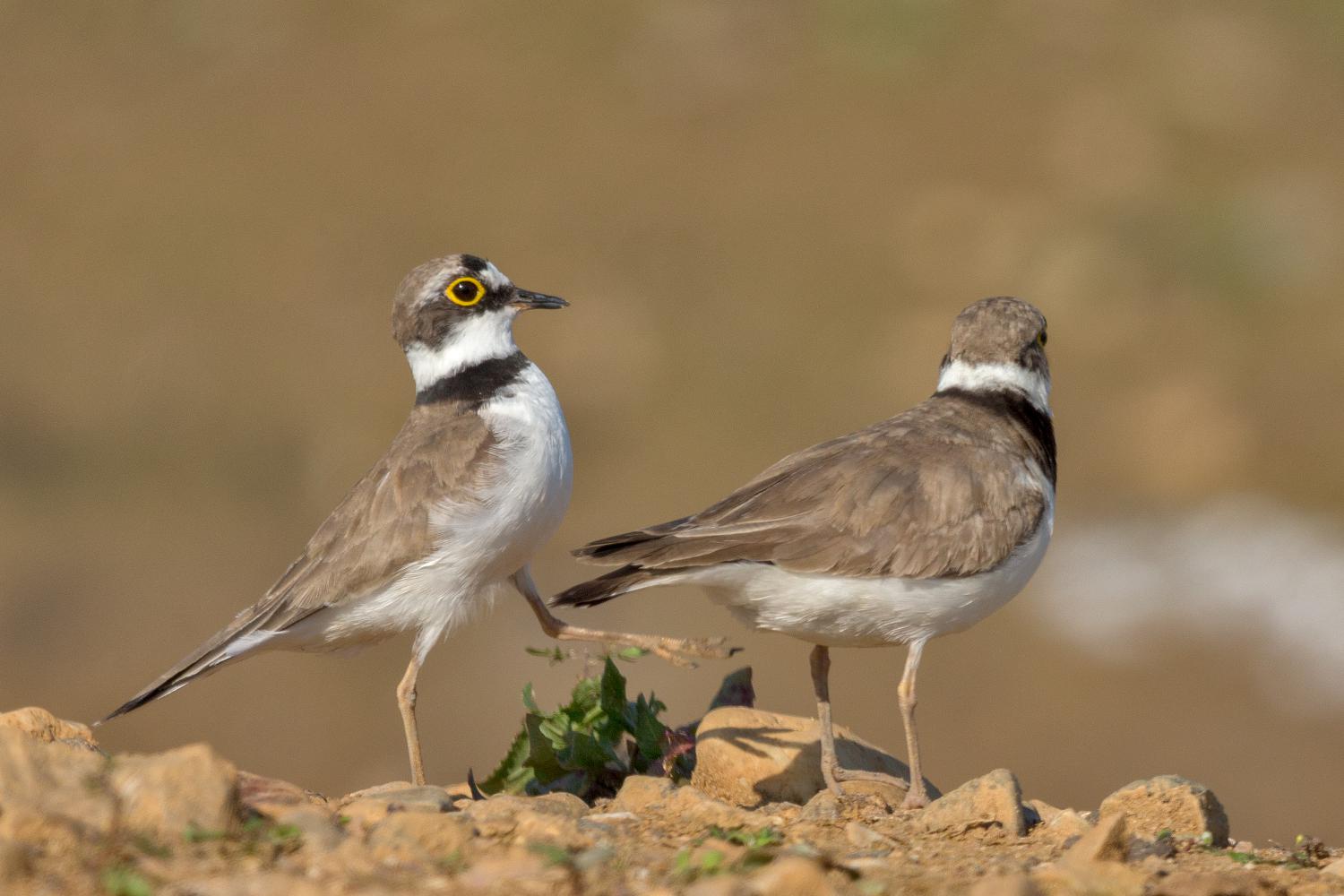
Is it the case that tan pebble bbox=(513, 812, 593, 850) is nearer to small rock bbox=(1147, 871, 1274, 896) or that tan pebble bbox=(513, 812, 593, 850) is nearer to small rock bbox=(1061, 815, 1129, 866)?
small rock bbox=(1061, 815, 1129, 866)

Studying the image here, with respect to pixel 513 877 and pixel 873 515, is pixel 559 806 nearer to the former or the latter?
pixel 513 877

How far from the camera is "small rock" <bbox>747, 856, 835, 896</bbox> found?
15.8ft

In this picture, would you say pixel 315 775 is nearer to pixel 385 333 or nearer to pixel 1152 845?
pixel 385 333

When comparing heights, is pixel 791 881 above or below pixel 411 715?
below

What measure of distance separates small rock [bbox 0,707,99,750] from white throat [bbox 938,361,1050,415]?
4437mm

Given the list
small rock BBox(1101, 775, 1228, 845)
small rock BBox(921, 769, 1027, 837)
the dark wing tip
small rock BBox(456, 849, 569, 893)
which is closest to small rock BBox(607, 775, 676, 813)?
the dark wing tip

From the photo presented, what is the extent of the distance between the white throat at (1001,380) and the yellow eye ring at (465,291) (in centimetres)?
240

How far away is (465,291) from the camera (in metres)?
8.40

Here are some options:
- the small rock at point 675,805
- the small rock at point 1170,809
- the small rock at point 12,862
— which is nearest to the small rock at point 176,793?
the small rock at point 12,862

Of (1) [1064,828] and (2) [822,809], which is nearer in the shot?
(1) [1064,828]

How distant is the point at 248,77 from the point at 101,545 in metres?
9.38

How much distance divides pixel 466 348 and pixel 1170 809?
390 cm

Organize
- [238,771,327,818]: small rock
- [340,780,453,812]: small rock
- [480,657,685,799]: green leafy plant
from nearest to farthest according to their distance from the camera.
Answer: [238,771,327,818]: small rock, [340,780,453,812]: small rock, [480,657,685,799]: green leafy plant

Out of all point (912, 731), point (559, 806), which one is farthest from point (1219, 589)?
→ point (559, 806)
